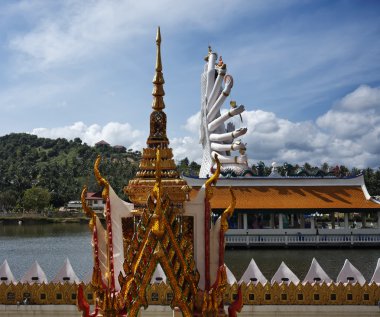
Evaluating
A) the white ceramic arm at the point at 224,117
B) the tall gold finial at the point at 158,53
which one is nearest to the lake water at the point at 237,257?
the white ceramic arm at the point at 224,117

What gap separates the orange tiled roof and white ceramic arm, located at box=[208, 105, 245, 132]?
648cm

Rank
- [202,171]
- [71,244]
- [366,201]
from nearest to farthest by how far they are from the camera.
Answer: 1. [366,201]
2. [71,244]
3. [202,171]

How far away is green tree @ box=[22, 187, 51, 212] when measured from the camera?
63344 mm

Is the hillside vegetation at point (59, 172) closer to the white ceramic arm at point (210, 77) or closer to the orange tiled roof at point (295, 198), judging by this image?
the orange tiled roof at point (295, 198)

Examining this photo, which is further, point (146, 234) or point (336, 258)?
point (336, 258)

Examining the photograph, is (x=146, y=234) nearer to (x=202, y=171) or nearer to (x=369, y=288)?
(x=369, y=288)

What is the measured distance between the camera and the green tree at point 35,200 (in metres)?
63.3

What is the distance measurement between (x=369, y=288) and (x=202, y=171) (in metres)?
27.8

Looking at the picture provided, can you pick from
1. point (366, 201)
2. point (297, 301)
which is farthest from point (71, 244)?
point (297, 301)

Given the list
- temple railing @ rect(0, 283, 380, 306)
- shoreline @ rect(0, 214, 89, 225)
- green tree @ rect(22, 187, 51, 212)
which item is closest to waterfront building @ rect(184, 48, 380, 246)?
temple railing @ rect(0, 283, 380, 306)

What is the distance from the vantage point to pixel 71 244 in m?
35.1

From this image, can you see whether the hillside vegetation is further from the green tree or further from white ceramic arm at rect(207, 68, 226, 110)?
white ceramic arm at rect(207, 68, 226, 110)

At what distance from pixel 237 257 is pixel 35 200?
143 feet

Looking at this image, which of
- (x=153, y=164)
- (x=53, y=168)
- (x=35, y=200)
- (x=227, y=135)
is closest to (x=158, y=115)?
(x=153, y=164)
